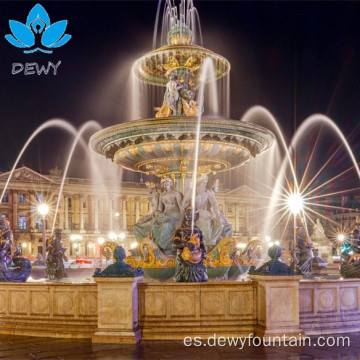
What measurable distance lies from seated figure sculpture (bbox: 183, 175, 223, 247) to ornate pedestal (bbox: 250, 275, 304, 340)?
4312 mm

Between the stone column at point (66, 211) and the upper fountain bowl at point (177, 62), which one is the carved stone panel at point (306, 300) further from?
the stone column at point (66, 211)

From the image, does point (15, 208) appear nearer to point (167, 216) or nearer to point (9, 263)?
point (167, 216)

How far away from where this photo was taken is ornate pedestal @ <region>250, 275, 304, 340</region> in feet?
25.2

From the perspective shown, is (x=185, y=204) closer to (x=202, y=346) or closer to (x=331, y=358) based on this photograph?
(x=202, y=346)

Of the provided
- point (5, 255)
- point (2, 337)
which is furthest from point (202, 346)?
point (5, 255)

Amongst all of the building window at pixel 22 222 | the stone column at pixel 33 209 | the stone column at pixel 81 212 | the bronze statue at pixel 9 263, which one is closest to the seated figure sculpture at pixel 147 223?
the bronze statue at pixel 9 263

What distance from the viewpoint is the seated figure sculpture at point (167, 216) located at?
11930 mm

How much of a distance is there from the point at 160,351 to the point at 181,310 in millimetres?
994

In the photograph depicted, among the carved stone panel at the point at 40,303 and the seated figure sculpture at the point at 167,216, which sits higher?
the seated figure sculpture at the point at 167,216

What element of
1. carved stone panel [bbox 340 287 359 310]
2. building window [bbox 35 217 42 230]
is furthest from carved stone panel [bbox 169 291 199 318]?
building window [bbox 35 217 42 230]

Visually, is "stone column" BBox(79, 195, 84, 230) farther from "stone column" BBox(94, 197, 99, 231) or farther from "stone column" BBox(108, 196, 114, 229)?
"stone column" BBox(108, 196, 114, 229)

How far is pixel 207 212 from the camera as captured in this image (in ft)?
40.7

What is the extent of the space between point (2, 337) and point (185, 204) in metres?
5.38

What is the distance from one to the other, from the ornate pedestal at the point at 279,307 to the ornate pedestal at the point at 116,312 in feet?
6.04
